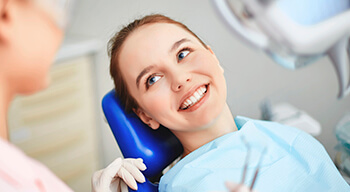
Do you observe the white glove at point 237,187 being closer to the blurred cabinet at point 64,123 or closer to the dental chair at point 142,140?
the dental chair at point 142,140

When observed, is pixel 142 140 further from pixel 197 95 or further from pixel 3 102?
pixel 3 102

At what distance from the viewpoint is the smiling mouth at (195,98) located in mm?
828

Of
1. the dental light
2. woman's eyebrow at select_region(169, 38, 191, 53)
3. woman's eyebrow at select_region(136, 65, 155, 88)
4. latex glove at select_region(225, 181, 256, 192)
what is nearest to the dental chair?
woman's eyebrow at select_region(136, 65, 155, 88)

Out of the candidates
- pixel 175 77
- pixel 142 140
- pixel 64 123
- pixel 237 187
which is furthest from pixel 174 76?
pixel 64 123

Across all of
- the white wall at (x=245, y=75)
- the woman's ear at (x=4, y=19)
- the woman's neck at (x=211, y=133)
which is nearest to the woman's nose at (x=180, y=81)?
the woman's neck at (x=211, y=133)

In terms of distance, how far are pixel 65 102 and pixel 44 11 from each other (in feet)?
4.11

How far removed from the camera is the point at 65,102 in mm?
1585

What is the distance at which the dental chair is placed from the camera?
3.13 feet

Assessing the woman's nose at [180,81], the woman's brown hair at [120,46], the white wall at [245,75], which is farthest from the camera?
the white wall at [245,75]

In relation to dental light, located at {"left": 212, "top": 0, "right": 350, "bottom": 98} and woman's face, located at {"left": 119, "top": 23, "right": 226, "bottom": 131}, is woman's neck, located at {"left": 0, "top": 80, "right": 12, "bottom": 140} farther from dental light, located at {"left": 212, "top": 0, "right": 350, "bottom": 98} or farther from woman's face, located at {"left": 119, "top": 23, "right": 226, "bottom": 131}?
woman's face, located at {"left": 119, "top": 23, "right": 226, "bottom": 131}

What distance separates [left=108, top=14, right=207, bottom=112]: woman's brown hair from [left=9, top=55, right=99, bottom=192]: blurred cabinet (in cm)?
60

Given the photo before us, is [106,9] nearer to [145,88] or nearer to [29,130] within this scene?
[29,130]

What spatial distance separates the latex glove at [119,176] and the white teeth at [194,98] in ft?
0.57

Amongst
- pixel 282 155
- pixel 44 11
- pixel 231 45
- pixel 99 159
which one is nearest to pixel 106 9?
pixel 231 45
